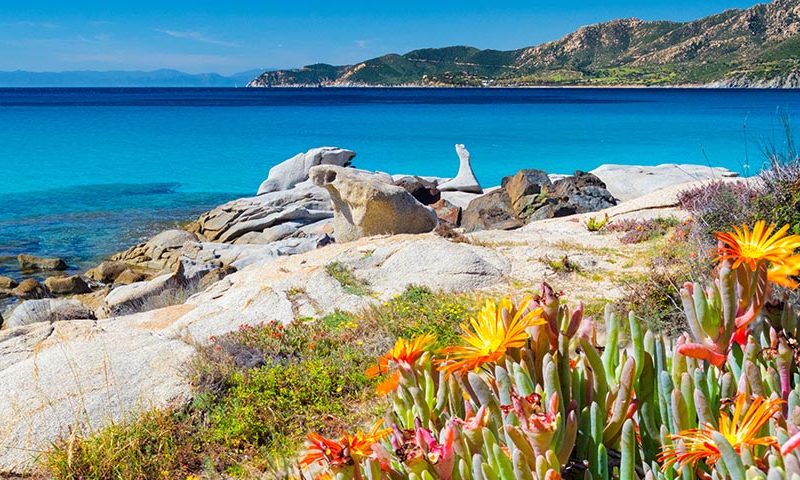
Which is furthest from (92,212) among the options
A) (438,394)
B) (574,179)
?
(438,394)

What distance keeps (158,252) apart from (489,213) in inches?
349

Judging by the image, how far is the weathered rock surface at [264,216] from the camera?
22.7m

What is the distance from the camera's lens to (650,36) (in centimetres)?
17550

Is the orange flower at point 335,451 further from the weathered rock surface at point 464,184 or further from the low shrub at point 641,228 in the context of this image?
the weathered rock surface at point 464,184

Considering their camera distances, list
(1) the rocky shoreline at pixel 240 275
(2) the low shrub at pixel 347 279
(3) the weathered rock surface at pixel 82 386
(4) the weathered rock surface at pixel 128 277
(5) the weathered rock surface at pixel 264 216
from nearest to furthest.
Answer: (3) the weathered rock surface at pixel 82 386 → (1) the rocky shoreline at pixel 240 275 → (2) the low shrub at pixel 347 279 → (4) the weathered rock surface at pixel 128 277 → (5) the weathered rock surface at pixel 264 216

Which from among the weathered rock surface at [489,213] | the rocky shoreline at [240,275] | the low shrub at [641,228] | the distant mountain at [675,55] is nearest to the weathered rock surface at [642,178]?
the rocky shoreline at [240,275]

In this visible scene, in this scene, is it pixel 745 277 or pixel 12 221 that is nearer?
pixel 745 277

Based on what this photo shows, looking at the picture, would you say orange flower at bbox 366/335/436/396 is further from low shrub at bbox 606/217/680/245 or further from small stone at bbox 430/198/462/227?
small stone at bbox 430/198/462/227

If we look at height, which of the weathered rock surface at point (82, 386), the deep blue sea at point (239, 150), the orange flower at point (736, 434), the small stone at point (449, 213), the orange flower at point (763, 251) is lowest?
the deep blue sea at point (239, 150)

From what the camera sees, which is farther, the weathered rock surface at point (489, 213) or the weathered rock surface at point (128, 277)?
the weathered rock surface at point (489, 213)

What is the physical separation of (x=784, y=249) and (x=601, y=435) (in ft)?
2.32

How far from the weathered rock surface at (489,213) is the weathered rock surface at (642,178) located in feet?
17.7

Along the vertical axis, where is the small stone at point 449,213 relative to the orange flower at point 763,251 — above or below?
below

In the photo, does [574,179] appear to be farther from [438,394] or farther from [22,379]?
[438,394]
